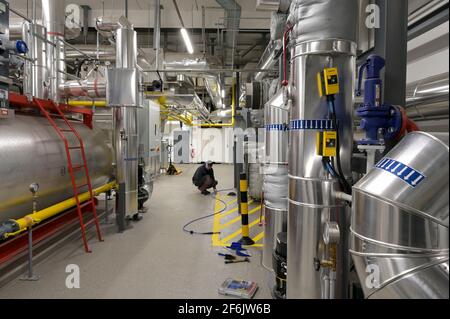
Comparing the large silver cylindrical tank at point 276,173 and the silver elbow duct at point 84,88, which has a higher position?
the silver elbow duct at point 84,88

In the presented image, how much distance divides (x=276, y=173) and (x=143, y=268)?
180cm

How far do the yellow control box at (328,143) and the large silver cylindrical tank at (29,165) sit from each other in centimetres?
272

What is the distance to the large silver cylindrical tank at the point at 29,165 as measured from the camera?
2559 mm

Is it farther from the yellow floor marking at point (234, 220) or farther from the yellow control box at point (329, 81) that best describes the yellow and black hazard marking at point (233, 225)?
the yellow control box at point (329, 81)

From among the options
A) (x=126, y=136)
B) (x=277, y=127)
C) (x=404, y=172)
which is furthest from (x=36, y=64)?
(x=404, y=172)

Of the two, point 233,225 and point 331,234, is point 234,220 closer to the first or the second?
point 233,225

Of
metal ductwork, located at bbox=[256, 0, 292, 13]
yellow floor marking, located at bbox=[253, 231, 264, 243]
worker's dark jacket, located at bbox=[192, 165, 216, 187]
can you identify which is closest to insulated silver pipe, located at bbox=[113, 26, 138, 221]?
yellow floor marking, located at bbox=[253, 231, 264, 243]

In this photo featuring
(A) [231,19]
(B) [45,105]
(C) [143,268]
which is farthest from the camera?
(A) [231,19]

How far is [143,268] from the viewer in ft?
10.0

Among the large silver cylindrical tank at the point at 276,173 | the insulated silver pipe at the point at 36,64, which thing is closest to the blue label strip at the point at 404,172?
the large silver cylindrical tank at the point at 276,173

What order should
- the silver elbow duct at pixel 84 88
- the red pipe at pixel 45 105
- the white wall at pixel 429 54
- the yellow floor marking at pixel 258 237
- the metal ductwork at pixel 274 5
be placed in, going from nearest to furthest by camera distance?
1. the white wall at pixel 429 54
2. the red pipe at pixel 45 105
3. the metal ductwork at pixel 274 5
4. the yellow floor marking at pixel 258 237
5. the silver elbow duct at pixel 84 88

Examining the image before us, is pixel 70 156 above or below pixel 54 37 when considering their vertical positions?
below

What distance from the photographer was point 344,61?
1.81m
